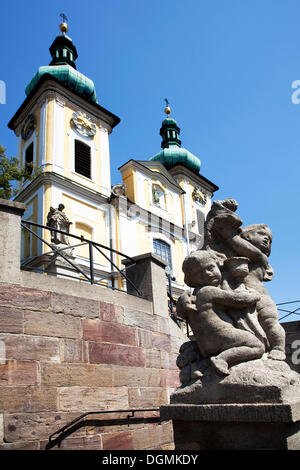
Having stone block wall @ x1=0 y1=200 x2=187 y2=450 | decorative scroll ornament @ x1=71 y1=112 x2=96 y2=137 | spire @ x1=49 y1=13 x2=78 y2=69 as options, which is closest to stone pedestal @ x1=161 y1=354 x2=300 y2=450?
stone block wall @ x1=0 y1=200 x2=187 y2=450

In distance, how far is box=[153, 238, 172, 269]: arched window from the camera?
27016mm

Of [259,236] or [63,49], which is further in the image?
[63,49]

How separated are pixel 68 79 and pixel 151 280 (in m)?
23.3

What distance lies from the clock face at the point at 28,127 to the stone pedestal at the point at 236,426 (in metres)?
24.1

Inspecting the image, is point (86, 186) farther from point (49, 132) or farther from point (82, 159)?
point (49, 132)

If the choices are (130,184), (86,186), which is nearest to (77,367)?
(86,186)

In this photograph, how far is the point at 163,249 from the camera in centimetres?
2777

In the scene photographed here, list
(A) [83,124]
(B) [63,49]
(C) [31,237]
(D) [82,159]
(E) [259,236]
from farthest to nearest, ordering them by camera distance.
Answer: (B) [63,49] < (A) [83,124] < (D) [82,159] < (C) [31,237] < (E) [259,236]

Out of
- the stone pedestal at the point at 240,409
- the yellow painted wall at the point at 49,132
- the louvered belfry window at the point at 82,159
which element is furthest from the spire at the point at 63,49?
the stone pedestal at the point at 240,409

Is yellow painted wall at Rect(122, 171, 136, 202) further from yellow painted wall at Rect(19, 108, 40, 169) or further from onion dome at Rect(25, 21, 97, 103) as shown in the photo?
yellow painted wall at Rect(19, 108, 40, 169)

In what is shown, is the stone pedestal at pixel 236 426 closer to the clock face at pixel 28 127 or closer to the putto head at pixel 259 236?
the putto head at pixel 259 236

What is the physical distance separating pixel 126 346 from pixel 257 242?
302cm

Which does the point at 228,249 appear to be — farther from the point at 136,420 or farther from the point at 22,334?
the point at 136,420
